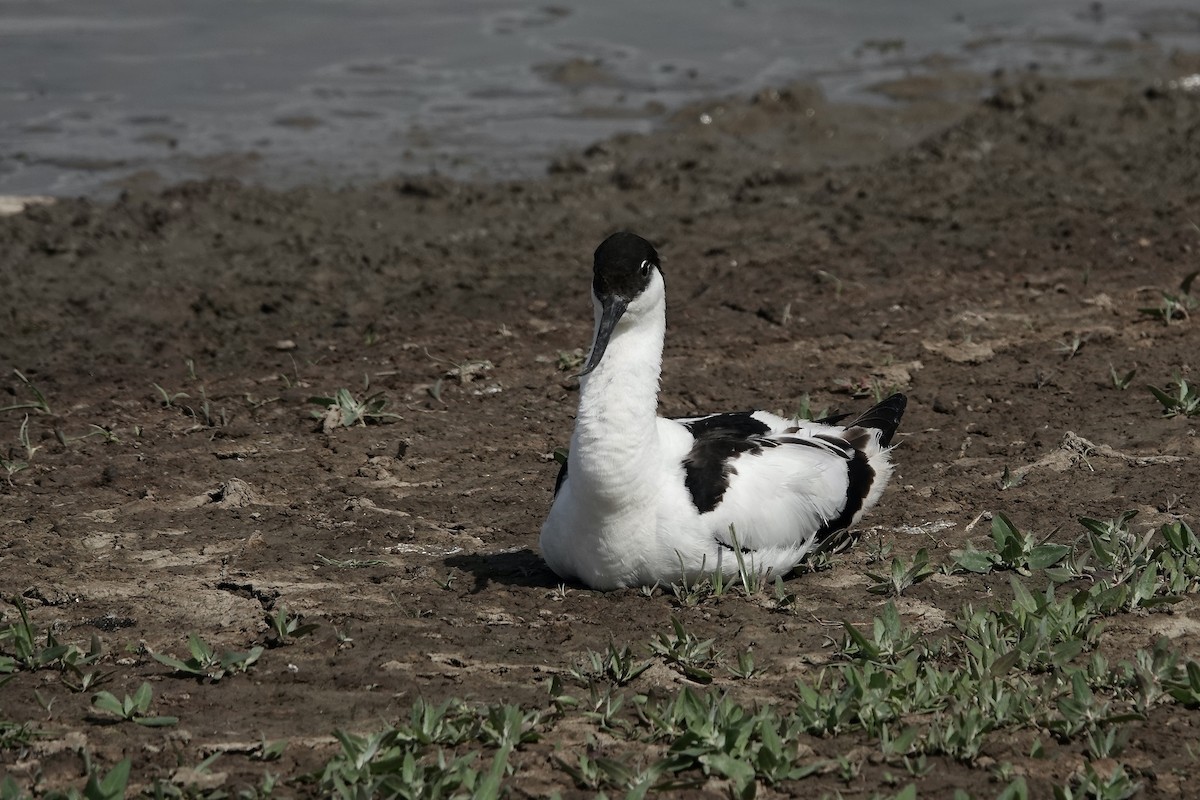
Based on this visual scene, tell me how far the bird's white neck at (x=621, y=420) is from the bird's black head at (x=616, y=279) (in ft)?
0.21

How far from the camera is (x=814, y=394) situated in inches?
264

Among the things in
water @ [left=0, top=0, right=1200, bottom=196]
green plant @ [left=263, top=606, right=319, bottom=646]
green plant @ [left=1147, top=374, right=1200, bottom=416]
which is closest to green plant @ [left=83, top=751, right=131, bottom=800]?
green plant @ [left=263, top=606, right=319, bottom=646]

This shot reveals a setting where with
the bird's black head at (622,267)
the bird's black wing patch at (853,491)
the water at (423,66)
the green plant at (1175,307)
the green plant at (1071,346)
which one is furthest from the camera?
the water at (423,66)

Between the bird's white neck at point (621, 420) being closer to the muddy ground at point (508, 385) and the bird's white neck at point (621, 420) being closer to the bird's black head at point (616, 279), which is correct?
the bird's black head at point (616, 279)

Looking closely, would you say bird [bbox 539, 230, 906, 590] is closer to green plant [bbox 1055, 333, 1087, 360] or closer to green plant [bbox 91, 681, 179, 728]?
green plant [bbox 91, 681, 179, 728]

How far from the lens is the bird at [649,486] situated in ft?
15.8

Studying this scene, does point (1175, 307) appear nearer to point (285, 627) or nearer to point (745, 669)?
point (745, 669)

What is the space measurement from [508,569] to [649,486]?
683mm

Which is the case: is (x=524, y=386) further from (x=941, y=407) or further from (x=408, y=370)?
(x=941, y=407)

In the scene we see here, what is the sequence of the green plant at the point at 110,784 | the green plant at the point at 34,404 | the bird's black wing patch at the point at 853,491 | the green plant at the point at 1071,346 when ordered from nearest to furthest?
1. the green plant at the point at 110,784
2. the bird's black wing patch at the point at 853,491
3. the green plant at the point at 34,404
4. the green plant at the point at 1071,346

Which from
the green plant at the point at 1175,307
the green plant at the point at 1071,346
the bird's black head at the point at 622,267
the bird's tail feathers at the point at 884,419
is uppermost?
the bird's black head at the point at 622,267

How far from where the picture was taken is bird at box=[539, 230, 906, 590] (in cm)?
480

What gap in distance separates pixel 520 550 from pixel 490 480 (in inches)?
25.2

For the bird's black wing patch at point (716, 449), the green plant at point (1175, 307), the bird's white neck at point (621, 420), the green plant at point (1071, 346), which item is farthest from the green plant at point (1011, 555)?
the green plant at point (1175, 307)
